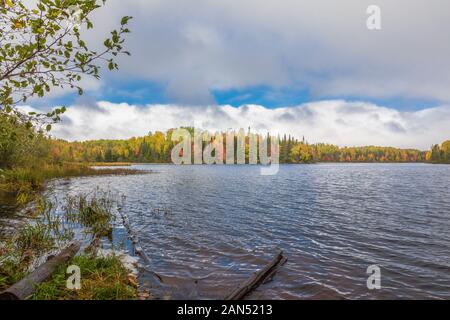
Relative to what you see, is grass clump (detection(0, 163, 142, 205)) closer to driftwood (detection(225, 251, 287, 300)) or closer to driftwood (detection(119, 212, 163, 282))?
driftwood (detection(119, 212, 163, 282))

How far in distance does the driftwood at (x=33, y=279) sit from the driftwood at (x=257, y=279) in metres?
5.53

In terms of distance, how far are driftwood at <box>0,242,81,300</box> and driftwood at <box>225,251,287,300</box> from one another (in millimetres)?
5529

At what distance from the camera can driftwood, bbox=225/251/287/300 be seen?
356 inches

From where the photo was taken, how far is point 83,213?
758 inches

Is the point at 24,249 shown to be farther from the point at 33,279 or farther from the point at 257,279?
the point at 257,279

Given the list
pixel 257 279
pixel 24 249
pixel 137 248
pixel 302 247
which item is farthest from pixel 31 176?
pixel 257 279

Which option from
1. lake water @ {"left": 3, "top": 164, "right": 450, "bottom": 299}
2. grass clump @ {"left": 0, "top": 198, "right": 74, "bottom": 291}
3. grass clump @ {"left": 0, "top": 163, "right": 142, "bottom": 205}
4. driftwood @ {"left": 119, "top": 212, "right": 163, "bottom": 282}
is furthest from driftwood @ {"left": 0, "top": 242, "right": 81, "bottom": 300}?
driftwood @ {"left": 119, "top": 212, "right": 163, "bottom": 282}

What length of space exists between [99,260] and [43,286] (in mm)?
2708

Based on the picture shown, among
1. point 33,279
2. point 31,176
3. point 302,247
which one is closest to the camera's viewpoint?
point 33,279

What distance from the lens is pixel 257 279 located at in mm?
10344

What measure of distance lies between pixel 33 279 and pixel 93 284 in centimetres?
161

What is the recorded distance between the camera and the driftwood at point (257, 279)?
9.05 meters
